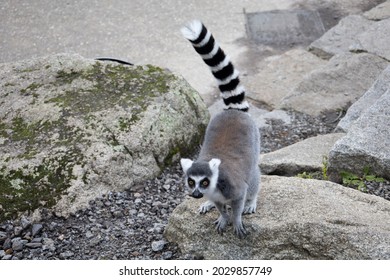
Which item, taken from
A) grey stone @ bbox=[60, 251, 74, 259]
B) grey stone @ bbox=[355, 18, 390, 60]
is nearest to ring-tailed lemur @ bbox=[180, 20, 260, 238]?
grey stone @ bbox=[60, 251, 74, 259]

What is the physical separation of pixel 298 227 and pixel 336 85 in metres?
3.22

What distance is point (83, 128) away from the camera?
4.26m

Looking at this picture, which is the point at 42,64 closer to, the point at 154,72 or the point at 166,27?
the point at 154,72

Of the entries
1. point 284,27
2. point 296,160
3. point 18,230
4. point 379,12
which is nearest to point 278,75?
point 284,27

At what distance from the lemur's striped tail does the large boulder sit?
0.72 m

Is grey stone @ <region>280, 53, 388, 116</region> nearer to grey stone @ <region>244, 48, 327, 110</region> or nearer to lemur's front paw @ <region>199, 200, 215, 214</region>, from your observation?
grey stone @ <region>244, 48, 327, 110</region>

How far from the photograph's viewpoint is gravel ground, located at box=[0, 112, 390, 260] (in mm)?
3621

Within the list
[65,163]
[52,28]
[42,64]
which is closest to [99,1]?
[52,28]

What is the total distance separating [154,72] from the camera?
4.93 metres

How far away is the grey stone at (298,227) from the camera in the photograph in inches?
126

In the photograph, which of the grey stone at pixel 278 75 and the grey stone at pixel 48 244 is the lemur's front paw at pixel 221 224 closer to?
the grey stone at pixel 48 244

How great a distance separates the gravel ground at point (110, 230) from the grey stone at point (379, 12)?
4591mm

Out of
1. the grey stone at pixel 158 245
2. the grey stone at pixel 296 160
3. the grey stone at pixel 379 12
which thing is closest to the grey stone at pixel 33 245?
the grey stone at pixel 158 245

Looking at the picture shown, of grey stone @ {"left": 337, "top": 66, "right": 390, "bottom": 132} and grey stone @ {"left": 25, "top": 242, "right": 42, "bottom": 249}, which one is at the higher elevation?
grey stone @ {"left": 25, "top": 242, "right": 42, "bottom": 249}
